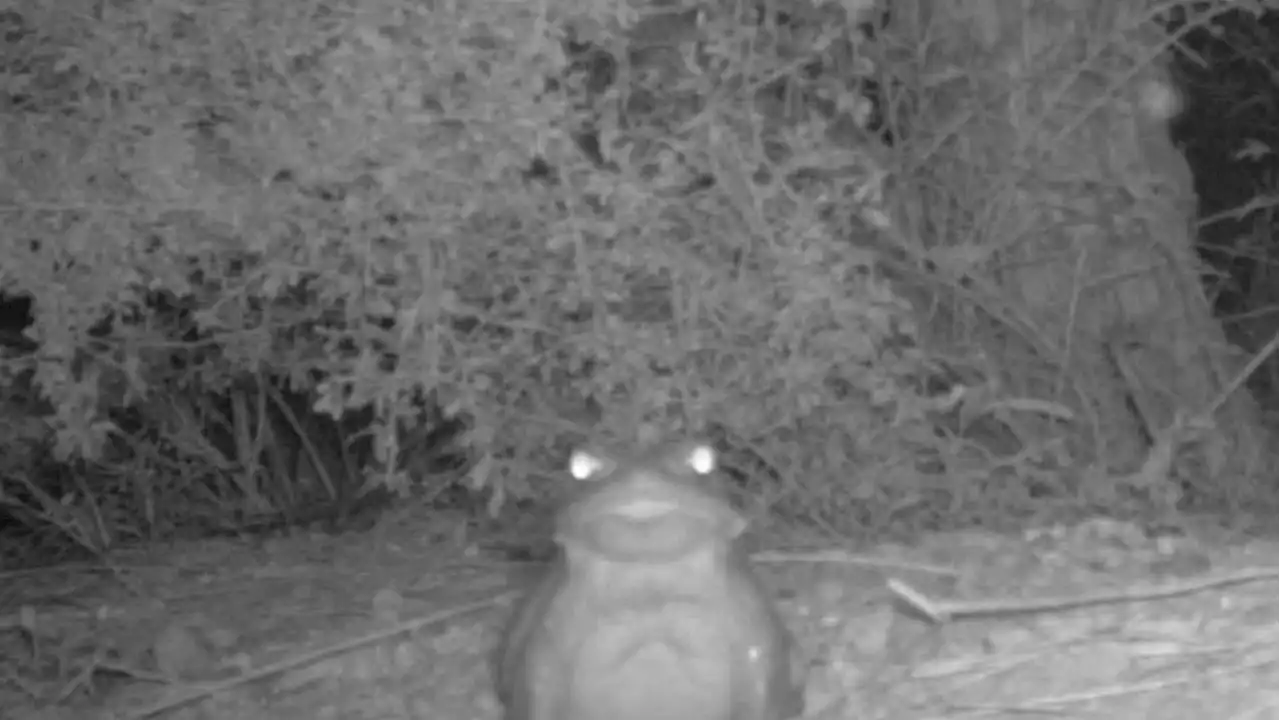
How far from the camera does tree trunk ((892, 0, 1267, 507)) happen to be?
16.3ft

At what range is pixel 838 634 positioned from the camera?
4.23m

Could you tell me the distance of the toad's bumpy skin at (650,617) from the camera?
3.35 meters

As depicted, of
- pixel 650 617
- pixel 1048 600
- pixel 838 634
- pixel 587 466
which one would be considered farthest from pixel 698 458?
pixel 1048 600

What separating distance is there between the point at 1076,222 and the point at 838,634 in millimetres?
1420

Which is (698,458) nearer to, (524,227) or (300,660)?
(524,227)

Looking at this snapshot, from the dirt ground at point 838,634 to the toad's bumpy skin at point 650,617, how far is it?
0.52 meters

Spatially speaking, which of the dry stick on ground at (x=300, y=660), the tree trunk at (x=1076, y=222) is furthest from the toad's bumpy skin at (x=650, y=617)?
the tree trunk at (x=1076, y=222)

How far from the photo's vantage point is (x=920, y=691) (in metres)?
3.91

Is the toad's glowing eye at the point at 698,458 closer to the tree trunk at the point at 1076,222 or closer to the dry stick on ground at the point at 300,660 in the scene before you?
the dry stick on ground at the point at 300,660

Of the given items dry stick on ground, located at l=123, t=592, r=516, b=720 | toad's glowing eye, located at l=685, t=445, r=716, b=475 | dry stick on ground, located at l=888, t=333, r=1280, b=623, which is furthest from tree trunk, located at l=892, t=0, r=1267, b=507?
toad's glowing eye, located at l=685, t=445, r=716, b=475

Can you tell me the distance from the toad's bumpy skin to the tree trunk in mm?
1745

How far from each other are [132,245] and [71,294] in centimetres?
19

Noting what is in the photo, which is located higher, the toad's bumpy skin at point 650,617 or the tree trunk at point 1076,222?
the tree trunk at point 1076,222

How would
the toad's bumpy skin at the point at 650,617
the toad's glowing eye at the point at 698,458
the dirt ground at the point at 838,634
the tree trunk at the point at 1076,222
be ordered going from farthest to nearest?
1. the tree trunk at the point at 1076,222
2. the dirt ground at the point at 838,634
3. the toad's glowing eye at the point at 698,458
4. the toad's bumpy skin at the point at 650,617
